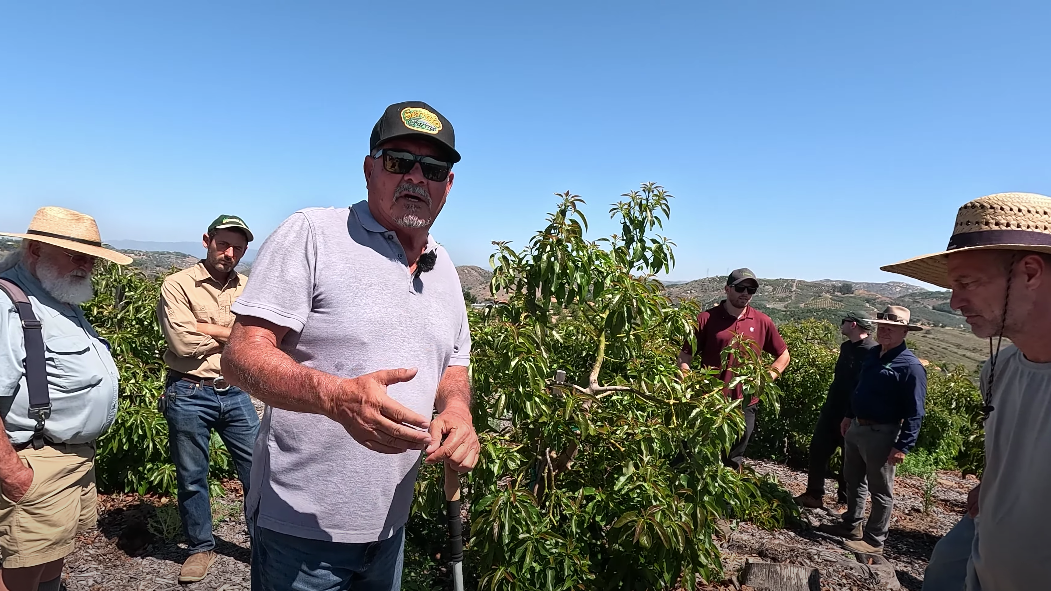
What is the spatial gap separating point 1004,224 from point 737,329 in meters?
3.72

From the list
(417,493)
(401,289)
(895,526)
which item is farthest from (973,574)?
(895,526)

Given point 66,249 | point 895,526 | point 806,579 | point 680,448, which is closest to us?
point 66,249

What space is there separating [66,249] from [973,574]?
3.81m

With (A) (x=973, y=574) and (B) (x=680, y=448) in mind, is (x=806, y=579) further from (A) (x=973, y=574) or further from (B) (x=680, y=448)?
(A) (x=973, y=574)

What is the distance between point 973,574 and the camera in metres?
1.86

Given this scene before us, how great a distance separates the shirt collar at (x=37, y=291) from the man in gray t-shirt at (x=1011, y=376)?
11.8ft

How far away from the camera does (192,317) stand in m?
3.75

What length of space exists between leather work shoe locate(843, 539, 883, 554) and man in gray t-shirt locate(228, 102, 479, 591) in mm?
4670

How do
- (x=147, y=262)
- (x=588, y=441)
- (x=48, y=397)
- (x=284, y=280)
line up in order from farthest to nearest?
(x=147, y=262) → (x=588, y=441) → (x=48, y=397) → (x=284, y=280)

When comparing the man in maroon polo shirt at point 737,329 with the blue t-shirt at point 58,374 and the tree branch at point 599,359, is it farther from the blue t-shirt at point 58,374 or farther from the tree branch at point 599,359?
the blue t-shirt at point 58,374

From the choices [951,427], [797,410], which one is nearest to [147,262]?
[797,410]

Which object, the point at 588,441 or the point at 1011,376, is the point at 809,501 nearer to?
the point at 588,441

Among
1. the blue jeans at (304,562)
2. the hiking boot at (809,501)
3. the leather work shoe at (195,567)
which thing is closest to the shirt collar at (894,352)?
the hiking boot at (809,501)

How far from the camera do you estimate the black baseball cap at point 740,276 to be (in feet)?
17.3
